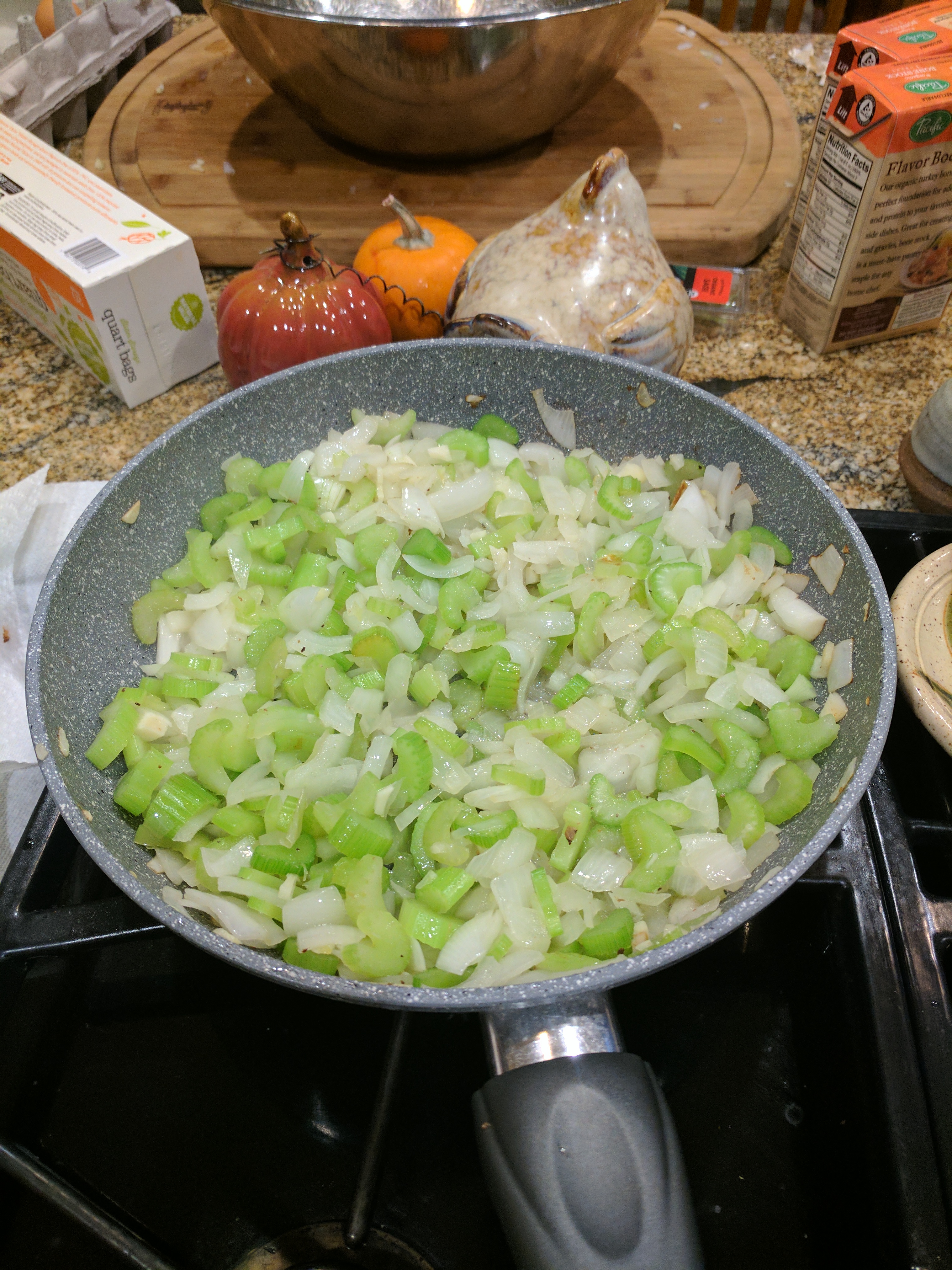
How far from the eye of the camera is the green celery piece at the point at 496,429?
1059mm

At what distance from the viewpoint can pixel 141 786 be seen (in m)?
0.76

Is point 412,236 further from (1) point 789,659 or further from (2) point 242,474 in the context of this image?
(1) point 789,659

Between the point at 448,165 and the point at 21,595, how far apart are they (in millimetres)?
1065

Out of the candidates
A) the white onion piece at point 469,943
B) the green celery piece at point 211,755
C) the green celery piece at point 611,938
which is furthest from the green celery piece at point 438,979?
the green celery piece at point 211,755

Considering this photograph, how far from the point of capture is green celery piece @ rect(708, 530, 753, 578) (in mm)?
935

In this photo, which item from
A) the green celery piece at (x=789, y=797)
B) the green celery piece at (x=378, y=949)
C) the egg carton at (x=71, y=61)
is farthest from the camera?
the egg carton at (x=71, y=61)

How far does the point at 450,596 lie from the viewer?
0.89m

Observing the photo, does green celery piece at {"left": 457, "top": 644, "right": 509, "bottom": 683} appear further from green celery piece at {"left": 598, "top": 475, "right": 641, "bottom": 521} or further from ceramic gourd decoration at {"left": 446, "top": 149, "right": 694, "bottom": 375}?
ceramic gourd decoration at {"left": 446, "top": 149, "right": 694, "bottom": 375}

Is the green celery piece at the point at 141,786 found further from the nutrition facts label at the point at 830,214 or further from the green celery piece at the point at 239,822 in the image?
the nutrition facts label at the point at 830,214

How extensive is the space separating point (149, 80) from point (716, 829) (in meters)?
1.79

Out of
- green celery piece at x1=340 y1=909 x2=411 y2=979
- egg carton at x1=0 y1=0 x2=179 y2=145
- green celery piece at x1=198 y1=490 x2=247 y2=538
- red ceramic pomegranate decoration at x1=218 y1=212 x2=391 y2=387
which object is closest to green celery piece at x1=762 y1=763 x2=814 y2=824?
green celery piece at x1=340 y1=909 x2=411 y2=979

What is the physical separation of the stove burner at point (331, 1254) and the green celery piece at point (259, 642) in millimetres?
522

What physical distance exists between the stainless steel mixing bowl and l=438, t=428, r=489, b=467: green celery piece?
2.00 feet

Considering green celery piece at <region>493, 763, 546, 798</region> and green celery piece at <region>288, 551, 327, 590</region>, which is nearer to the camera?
green celery piece at <region>493, 763, 546, 798</region>
